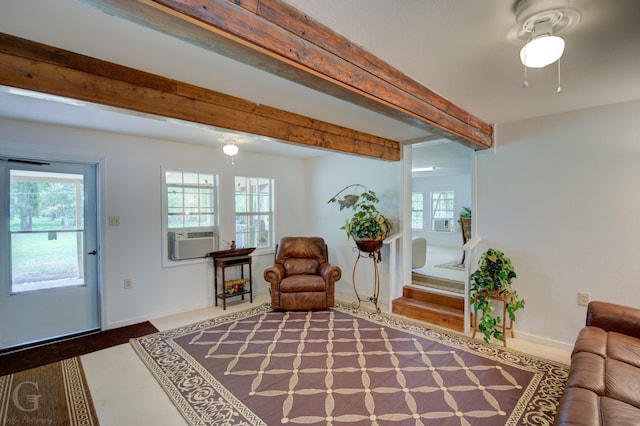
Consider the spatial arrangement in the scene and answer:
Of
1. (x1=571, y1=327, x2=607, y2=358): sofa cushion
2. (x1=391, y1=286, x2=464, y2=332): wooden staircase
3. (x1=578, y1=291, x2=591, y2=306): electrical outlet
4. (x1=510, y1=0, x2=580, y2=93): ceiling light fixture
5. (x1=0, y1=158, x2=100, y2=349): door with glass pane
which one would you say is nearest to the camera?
(x1=510, y1=0, x2=580, y2=93): ceiling light fixture

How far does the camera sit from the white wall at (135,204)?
10.7 ft

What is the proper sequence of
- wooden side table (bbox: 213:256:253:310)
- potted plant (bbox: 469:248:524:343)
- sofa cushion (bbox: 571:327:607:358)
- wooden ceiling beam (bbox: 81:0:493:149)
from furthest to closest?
wooden side table (bbox: 213:256:253:310)
potted plant (bbox: 469:248:524:343)
sofa cushion (bbox: 571:327:607:358)
wooden ceiling beam (bbox: 81:0:493:149)

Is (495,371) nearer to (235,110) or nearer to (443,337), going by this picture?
(443,337)

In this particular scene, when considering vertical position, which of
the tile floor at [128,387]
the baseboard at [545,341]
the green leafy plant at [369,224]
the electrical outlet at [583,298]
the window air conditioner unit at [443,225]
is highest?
the green leafy plant at [369,224]

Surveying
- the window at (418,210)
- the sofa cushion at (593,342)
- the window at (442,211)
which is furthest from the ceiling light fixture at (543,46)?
the window at (418,210)

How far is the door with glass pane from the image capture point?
10.1 ft

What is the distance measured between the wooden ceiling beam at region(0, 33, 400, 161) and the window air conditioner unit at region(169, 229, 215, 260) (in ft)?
7.48

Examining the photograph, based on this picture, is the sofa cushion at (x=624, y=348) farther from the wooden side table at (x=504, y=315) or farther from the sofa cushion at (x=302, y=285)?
the sofa cushion at (x=302, y=285)

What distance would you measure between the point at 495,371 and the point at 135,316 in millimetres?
4044

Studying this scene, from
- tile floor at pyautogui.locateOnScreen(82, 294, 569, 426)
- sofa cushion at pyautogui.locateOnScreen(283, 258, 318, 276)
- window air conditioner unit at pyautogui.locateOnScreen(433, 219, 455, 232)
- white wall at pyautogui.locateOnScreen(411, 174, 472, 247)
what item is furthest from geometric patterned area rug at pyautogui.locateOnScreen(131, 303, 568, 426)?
window air conditioner unit at pyautogui.locateOnScreen(433, 219, 455, 232)

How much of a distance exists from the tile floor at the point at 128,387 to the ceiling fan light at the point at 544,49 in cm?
269

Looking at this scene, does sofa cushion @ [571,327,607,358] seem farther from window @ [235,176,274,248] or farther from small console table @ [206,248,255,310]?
window @ [235,176,274,248]

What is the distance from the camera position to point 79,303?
348 cm

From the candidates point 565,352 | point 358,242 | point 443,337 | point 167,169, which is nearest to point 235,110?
point 167,169
